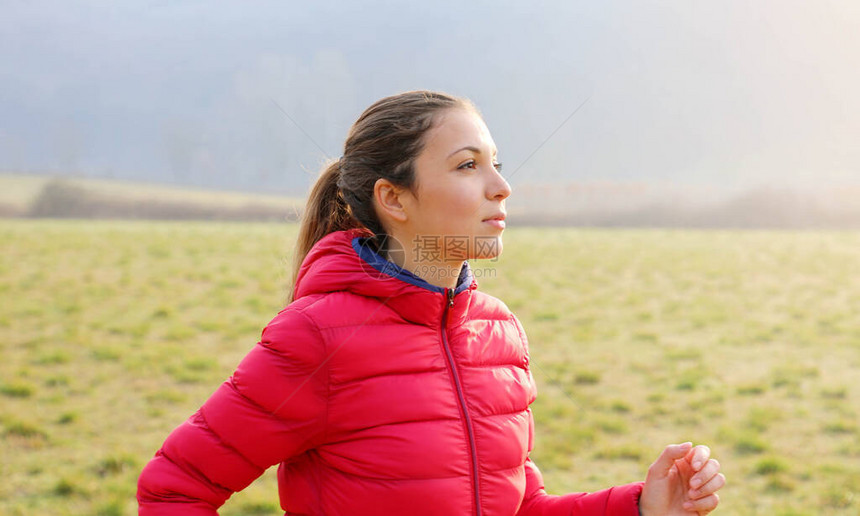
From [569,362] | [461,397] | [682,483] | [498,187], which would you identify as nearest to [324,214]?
[498,187]

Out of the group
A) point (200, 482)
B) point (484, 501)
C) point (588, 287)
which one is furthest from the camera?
point (588, 287)

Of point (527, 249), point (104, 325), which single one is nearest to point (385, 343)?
point (104, 325)

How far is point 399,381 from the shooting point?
153 centimetres

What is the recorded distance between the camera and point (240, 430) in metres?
1.40

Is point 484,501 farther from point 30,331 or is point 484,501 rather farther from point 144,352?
point 30,331

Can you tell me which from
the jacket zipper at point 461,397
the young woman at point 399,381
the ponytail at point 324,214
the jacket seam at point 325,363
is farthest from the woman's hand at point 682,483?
the ponytail at point 324,214

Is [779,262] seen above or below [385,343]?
below

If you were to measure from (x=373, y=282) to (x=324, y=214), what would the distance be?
37cm

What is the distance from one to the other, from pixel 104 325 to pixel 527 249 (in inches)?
329

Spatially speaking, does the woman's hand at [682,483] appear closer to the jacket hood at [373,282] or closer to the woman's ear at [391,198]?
the jacket hood at [373,282]

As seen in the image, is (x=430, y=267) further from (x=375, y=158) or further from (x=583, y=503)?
(x=583, y=503)

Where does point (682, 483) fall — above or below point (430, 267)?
below

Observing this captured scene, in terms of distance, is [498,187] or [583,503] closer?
[498,187]

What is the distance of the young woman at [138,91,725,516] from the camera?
1417 mm
